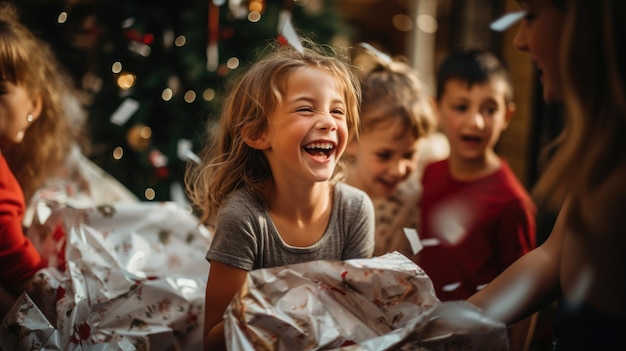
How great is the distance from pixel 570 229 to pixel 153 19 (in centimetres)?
278

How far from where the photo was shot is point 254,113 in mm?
1847

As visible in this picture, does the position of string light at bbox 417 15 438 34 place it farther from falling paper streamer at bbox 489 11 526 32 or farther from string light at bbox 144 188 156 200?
falling paper streamer at bbox 489 11 526 32

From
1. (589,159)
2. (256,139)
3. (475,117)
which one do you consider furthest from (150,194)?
(589,159)

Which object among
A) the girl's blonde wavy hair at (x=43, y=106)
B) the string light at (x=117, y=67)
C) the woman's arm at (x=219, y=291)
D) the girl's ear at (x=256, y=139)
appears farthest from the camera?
the string light at (x=117, y=67)

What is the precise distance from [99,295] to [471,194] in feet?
4.33

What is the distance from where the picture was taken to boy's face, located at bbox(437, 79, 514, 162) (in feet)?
8.36

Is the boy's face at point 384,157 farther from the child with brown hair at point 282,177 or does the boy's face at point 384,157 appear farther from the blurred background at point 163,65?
the blurred background at point 163,65

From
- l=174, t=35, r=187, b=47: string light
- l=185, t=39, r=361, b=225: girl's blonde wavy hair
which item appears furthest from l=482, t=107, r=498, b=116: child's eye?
l=174, t=35, r=187, b=47: string light

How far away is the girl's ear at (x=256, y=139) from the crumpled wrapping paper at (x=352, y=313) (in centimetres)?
38

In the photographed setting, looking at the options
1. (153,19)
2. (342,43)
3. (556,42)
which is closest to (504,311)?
(556,42)

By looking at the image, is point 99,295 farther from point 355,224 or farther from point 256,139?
point 355,224

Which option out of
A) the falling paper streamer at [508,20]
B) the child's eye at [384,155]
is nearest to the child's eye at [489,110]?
the child's eye at [384,155]

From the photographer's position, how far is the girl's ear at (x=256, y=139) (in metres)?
1.83

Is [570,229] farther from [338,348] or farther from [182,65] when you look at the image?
[182,65]
